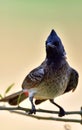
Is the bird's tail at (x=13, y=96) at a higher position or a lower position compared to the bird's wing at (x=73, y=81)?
lower

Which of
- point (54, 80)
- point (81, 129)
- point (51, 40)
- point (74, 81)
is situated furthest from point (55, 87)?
point (81, 129)

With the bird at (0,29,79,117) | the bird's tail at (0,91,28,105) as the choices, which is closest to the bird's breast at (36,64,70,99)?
the bird at (0,29,79,117)

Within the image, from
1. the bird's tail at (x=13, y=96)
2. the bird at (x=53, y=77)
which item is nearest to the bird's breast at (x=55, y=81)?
the bird at (x=53, y=77)

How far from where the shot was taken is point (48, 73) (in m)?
1.79

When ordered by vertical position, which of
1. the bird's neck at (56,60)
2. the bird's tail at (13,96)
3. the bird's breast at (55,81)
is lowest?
the bird's tail at (13,96)

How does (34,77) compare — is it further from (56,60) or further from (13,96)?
(13,96)

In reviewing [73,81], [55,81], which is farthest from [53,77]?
[73,81]

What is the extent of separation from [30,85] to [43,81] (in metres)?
0.36

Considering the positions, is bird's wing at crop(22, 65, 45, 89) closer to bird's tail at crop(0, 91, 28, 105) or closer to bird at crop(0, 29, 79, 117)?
bird at crop(0, 29, 79, 117)

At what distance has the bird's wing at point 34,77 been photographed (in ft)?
4.54

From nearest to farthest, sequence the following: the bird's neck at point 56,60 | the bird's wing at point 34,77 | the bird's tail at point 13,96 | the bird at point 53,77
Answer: the bird's tail at point 13,96 → the bird's wing at point 34,77 → the bird at point 53,77 → the bird's neck at point 56,60

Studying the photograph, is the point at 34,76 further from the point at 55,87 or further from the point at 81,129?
the point at 81,129

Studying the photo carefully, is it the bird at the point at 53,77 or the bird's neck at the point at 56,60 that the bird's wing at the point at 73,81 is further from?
the bird's neck at the point at 56,60

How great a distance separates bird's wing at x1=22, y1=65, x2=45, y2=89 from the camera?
138 centimetres
